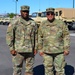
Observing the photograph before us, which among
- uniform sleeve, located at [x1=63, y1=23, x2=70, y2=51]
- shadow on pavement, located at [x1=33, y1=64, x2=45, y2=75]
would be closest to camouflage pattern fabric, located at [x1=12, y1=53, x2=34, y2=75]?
uniform sleeve, located at [x1=63, y1=23, x2=70, y2=51]

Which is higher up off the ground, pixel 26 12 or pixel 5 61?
pixel 26 12

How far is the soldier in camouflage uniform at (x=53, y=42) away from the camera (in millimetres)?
5781

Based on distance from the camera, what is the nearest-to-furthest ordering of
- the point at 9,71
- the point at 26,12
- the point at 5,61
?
the point at 26,12 < the point at 9,71 < the point at 5,61

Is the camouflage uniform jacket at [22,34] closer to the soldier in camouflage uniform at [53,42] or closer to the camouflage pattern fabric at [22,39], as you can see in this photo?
the camouflage pattern fabric at [22,39]

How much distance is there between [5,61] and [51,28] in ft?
13.9

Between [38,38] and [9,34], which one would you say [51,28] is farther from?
[9,34]

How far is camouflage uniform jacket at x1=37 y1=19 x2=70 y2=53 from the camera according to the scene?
228 inches

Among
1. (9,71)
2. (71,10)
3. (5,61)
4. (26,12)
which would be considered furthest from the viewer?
(71,10)

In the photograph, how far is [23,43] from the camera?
19.1ft

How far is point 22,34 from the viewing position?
5809 mm

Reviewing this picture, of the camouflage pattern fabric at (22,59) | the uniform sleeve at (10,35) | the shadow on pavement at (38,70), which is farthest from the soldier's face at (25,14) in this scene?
the shadow on pavement at (38,70)

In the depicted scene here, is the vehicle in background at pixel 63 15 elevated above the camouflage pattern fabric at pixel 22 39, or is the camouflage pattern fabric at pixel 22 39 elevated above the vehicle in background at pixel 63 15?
the vehicle in background at pixel 63 15

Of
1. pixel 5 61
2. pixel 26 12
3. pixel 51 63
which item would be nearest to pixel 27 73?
pixel 51 63

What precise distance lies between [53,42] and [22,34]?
0.68 metres
